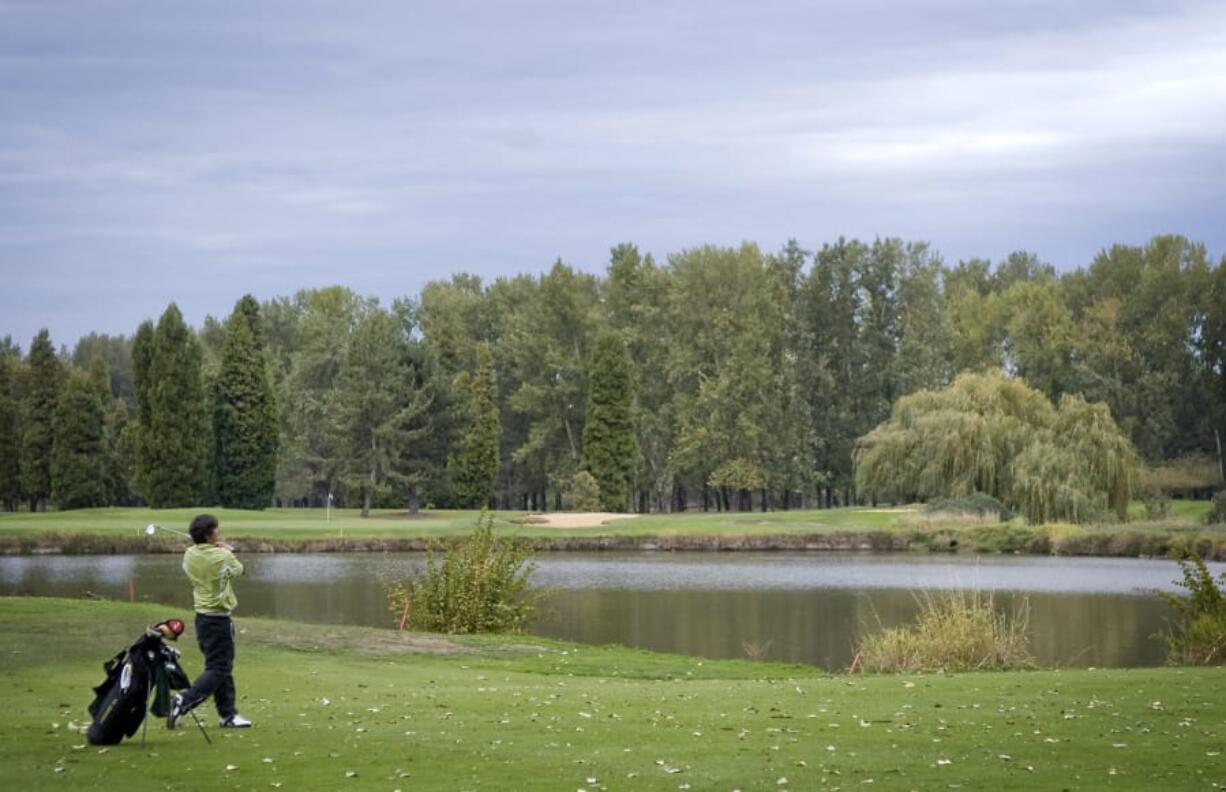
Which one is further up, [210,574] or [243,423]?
[243,423]

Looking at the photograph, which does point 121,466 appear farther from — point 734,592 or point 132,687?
point 132,687

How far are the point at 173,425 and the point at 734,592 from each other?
40686 mm

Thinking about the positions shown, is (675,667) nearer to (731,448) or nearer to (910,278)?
(731,448)

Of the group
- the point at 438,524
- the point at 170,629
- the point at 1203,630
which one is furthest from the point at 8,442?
the point at 170,629

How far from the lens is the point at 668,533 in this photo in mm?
63781

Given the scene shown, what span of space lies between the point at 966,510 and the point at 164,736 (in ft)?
171

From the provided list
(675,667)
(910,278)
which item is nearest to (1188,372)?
(910,278)

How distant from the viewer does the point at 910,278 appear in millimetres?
88938

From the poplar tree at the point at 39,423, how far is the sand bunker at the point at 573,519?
92.2ft

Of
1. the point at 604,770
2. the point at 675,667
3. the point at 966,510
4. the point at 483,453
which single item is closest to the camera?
the point at 604,770

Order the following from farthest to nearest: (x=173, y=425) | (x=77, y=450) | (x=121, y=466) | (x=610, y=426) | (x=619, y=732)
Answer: (x=121, y=466)
(x=610, y=426)
(x=77, y=450)
(x=173, y=425)
(x=619, y=732)

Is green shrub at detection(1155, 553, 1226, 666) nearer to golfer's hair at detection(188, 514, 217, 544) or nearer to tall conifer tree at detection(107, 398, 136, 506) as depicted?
golfer's hair at detection(188, 514, 217, 544)

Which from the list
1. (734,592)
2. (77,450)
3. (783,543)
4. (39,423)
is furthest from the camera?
(39,423)

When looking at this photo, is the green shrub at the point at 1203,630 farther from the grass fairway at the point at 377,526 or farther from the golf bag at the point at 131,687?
the grass fairway at the point at 377,526
